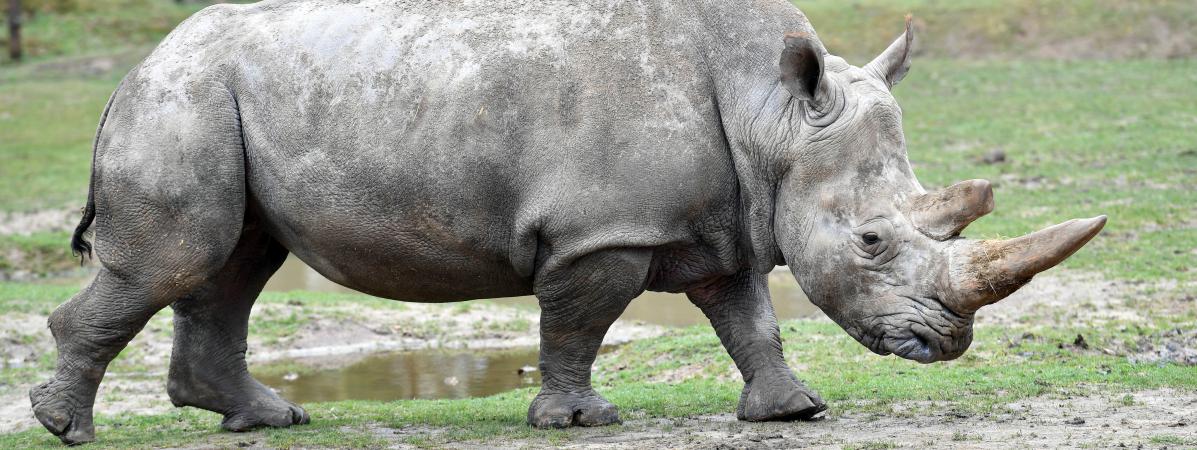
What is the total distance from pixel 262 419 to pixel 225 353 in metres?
0.40

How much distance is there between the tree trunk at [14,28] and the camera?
3203 cm

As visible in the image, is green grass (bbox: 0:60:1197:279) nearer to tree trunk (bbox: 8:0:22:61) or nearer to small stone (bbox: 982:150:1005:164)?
small stone (bbox: 982:150:1005:164)

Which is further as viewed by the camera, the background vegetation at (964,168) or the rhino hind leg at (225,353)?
the background vegetation at (964,168)

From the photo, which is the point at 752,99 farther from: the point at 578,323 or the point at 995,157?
the point at 995,157

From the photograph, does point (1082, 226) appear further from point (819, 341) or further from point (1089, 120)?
point (1089, 120)

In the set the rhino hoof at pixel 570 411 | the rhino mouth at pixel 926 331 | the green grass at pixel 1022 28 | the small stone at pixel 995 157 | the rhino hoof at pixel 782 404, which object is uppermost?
the green grass at pixel 1022 28

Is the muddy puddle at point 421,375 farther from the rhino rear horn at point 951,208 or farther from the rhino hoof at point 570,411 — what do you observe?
the rhino rear horn at point 951,208

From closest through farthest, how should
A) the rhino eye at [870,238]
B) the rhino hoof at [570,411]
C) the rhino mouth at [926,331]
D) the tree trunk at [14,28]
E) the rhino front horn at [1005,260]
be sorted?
the rhino front horn at [1005,260] < the rhino mouth at [926,331] < the rhino eye at [870,238] < the rhino hoof at [570,411] < the tree trunk at [14,28]

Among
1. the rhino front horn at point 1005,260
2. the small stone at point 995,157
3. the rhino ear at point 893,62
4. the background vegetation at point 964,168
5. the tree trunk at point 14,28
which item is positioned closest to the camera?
the rhino front horn at point 1005,260

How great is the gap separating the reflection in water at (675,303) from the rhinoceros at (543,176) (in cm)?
481

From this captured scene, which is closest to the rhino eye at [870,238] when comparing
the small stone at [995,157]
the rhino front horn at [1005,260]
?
the rhino front horn at [1005,260]

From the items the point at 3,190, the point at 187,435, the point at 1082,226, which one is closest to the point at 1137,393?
the point at 1082,226

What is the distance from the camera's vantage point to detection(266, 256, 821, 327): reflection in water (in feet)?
39.5

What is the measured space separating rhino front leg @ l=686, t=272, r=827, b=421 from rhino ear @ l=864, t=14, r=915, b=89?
1.17 m
